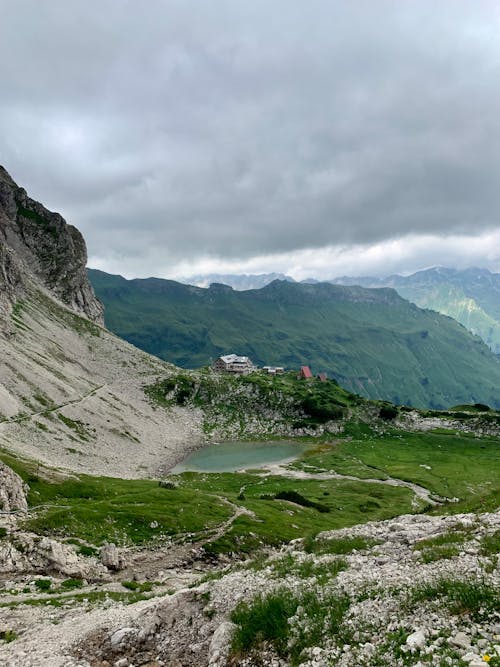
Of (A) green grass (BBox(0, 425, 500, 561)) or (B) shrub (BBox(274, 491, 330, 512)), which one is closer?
(A) green grass (BBox(0, 425, 500, 561))

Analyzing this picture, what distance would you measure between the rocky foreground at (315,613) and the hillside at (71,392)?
61.1m

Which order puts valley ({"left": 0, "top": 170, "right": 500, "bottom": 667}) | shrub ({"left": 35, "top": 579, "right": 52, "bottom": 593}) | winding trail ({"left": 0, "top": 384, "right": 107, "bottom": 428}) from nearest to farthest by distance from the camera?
valley ({"left": 0, "top": 170, "right": 500, "bottom": 667}), shrub ({"left": 35, "top": 579, "right": 52, "bottom": 593}), winding trail ({"left": 0, "top": 384, "right": 107, "bottom": 428})

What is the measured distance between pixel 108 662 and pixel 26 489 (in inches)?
1641

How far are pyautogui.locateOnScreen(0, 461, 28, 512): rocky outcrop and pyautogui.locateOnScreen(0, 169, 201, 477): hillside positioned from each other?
92.1 feet

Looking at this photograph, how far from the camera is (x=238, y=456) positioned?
123750 mm

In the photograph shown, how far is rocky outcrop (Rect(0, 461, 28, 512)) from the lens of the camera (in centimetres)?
4231

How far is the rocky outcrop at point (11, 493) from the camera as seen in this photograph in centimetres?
4231

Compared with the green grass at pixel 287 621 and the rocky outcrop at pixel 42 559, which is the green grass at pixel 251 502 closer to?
the rocky outcrop at pixel 42 559

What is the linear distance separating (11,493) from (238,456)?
279 ft

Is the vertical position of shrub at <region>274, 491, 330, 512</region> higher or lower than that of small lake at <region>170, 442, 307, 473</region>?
higher

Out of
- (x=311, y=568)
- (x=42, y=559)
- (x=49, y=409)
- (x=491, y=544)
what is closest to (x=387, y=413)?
(x=49, y=409)

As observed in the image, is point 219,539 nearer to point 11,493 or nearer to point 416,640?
point 11,493

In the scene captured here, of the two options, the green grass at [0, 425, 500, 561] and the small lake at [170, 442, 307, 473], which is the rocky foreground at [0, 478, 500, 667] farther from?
the small lake at [170, 442, 307, 473]

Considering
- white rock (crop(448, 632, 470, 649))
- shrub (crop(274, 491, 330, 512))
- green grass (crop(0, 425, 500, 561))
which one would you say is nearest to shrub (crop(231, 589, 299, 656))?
white rock (crop(448, 632, 470, 649))
